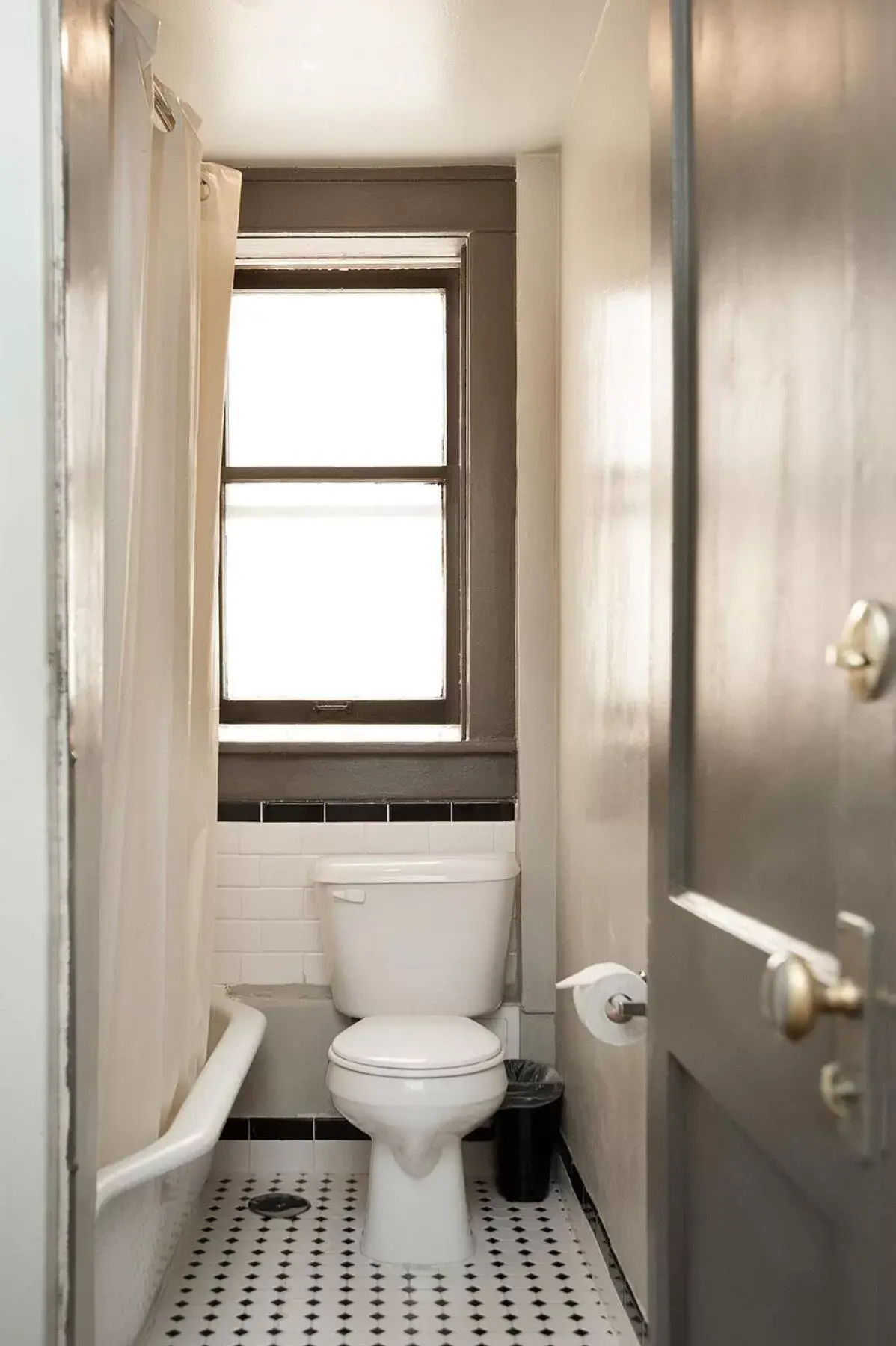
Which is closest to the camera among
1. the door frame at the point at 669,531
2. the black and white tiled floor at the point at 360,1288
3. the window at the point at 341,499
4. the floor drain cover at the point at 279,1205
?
the door frame at the point at 669,531

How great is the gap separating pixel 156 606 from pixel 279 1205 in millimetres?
1683

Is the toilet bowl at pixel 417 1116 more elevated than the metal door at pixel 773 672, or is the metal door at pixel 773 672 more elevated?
the metal door at pixel 773 672

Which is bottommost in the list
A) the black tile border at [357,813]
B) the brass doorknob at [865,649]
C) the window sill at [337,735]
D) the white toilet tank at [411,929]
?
the white toilet tank at [411,929]

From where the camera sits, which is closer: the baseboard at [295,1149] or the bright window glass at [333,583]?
the baseboard at [295,1149]

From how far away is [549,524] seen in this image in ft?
11.3

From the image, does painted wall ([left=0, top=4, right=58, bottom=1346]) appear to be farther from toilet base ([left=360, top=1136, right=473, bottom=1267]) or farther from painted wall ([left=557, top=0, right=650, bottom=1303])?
toilet base ([left=360, top=1136, right=473, bottom=1267])

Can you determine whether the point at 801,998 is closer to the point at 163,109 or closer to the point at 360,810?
the point at 163,109

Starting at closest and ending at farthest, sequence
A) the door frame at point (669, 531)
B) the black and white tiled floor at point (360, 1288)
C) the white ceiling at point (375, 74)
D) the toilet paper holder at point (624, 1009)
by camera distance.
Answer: the door frame at point (669, 531)
the toilet paper holder at point (624, 1009)
the black and white tiled floor at point (360, 1288)
the white ceiling at point (375, 74)

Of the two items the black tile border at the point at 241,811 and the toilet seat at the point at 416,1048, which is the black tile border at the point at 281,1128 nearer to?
the toilet seat at the point at 416,1048

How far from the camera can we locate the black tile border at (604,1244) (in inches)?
90.3

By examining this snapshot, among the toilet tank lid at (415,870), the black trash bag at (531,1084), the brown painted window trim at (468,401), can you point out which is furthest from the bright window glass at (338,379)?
the black trash bag at (531,1084)

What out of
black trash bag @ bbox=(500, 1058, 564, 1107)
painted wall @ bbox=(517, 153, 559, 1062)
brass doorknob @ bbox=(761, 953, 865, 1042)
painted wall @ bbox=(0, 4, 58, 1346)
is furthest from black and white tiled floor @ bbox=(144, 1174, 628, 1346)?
brass doorknob @ bbox=(761, 953, 865, 1042)

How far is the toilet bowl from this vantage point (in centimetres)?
279

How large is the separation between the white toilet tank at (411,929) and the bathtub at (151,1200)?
483mm
